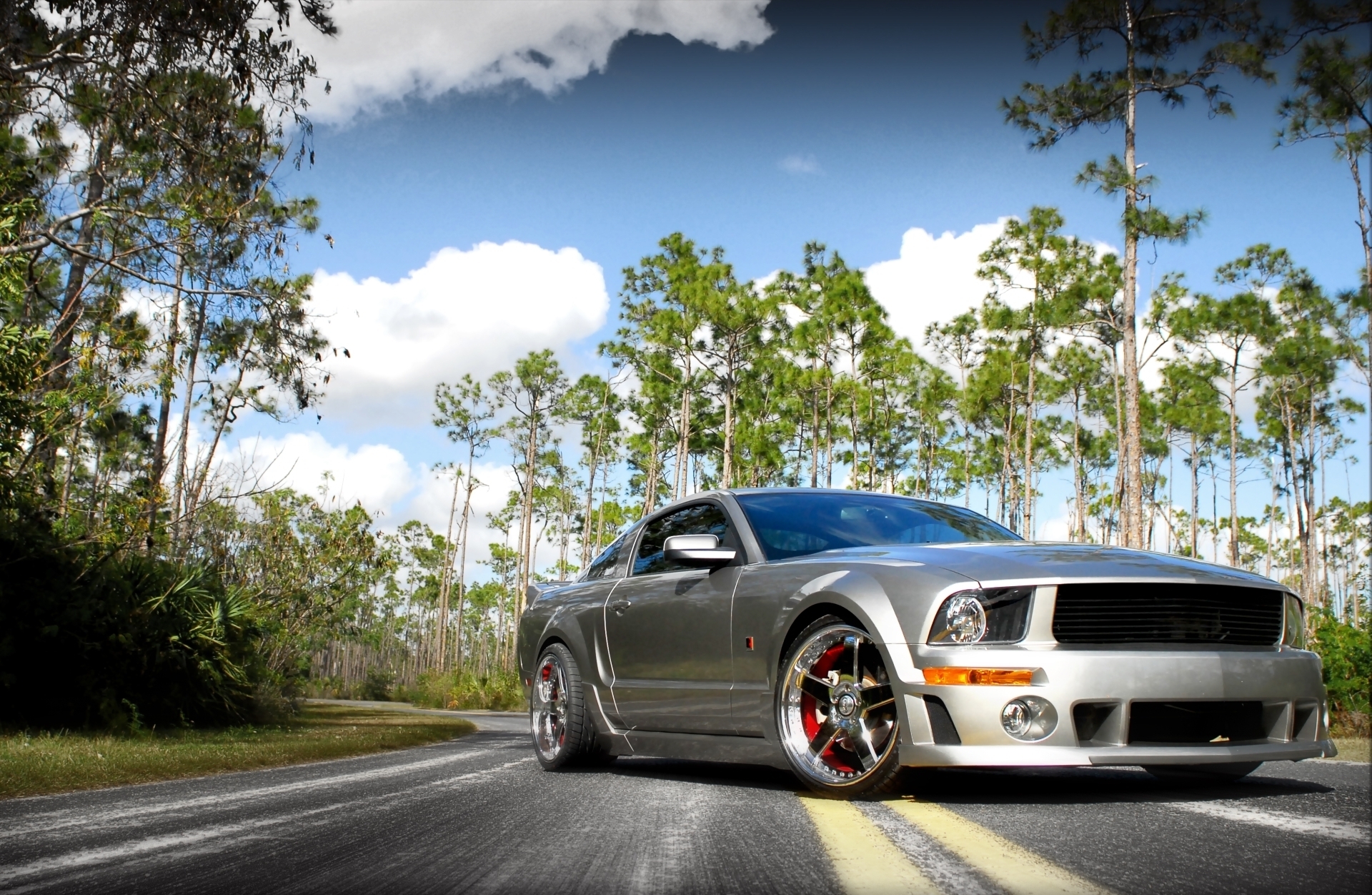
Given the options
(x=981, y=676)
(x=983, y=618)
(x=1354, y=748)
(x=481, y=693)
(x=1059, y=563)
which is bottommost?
(x=481, y=693)

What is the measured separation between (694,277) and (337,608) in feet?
58.1

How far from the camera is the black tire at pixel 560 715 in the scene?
6.18 metres

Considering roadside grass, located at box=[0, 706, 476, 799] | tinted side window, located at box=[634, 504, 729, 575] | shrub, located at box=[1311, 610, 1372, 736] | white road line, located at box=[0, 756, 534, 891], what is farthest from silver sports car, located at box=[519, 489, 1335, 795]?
shrub, located at box=[1311, 610, 1372, 736]

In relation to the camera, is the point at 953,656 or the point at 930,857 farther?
the point at 953,656

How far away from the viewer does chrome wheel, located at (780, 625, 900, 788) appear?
4.19 m

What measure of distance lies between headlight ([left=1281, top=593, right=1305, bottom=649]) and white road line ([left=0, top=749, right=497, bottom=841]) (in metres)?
4.42

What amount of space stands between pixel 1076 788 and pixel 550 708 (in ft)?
10.4

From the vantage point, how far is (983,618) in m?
3.96

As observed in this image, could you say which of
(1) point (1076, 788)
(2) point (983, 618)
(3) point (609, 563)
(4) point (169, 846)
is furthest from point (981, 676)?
(3) point (609, 563)

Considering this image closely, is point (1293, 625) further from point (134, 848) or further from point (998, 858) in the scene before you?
point (134, 848)

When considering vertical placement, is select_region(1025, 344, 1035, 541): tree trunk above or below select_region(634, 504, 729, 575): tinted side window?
above

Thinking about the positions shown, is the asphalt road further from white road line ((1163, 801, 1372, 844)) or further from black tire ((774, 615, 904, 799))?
black tire ((774, 615, 904, 799))

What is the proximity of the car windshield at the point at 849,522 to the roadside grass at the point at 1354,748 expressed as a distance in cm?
325

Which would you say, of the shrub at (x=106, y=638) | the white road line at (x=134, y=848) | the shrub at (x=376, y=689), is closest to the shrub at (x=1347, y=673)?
the white road line at (x=134, y=848)
